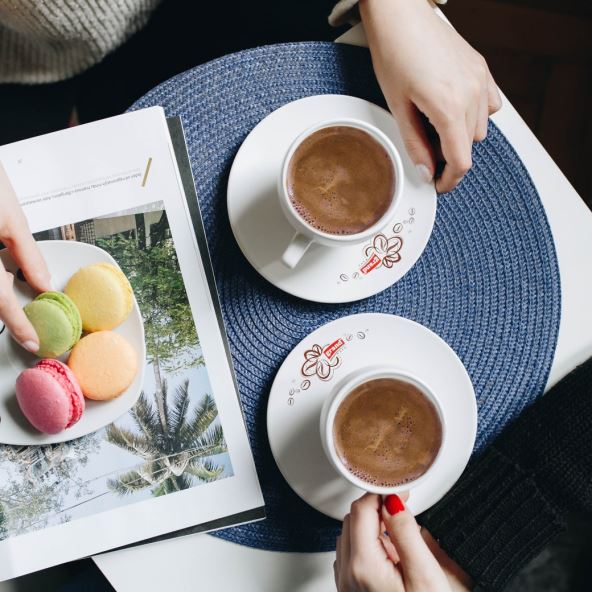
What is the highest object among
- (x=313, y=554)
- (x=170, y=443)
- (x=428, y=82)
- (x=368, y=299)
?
(x=428, y=82)

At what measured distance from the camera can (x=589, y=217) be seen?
755 millimetres

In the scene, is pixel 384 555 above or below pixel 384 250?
below

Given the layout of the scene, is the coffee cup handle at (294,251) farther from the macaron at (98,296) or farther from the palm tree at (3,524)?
the palm tree at (3,524)

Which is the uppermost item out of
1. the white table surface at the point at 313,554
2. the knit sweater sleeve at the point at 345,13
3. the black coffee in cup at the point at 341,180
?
the knit sweater sleeve at the point at 345,13

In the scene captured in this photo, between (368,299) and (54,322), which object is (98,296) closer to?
(54,322)

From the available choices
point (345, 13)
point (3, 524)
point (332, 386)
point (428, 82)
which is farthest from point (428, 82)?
point (3, 524)

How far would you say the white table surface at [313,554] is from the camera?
0.72 m

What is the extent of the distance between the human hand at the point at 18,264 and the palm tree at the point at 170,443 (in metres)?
0.14

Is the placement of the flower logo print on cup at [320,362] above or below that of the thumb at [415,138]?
below

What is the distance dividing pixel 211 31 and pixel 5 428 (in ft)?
1.84

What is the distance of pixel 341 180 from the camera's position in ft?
2.27

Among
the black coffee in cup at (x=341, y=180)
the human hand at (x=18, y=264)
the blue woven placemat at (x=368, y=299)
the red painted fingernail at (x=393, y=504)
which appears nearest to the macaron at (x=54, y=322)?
the human hand at (x=18, y=264)

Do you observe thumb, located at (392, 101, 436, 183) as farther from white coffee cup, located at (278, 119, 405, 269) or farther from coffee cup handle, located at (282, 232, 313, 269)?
coffee cup handle, located at (282, 232, 313, 269)

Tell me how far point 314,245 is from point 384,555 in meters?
Answer: 0.33
